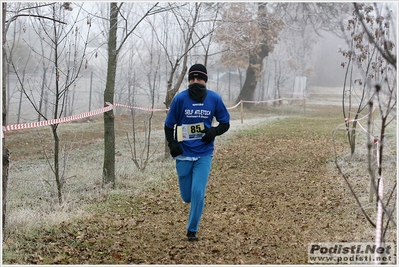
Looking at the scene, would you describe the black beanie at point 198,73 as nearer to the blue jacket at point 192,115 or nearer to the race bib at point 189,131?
the blue jacket at point 192,115

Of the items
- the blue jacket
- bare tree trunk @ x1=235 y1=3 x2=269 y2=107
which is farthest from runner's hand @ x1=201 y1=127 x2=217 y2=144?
bare tree trunk @ x1=235 y1=3 x2=269 y2=107

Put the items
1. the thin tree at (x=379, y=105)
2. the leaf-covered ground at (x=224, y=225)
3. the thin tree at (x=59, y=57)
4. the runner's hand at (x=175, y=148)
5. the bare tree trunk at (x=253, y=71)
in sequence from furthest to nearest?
the bare tree trunk at (x=253, y=71) < the thin tree at (x=59, y=57) < the runner's hand at (x=175, y=148) < the leaf-covered ground at (x=224, y=225) < the thin tree at (x=379, y=105)

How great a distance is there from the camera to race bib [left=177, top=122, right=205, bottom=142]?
5.80 m

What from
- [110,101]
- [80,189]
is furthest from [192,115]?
[80,189]

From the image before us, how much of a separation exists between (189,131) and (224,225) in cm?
160

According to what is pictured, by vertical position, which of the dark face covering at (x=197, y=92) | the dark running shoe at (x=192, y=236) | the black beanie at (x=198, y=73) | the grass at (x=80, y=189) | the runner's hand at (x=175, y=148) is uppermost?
the black beanie at (x=198, y=73)

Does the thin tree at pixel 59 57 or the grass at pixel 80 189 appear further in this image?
the thin tree at pixel 59 57

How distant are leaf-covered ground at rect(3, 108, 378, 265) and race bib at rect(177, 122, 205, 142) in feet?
4.08

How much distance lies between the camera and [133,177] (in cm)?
975

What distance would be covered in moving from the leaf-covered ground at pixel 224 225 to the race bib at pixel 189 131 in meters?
1.24

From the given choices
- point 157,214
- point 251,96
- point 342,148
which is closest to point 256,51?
point 251,96

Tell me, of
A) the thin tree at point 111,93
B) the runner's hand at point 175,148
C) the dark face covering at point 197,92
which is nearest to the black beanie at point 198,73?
the dark face covering at point 197,92

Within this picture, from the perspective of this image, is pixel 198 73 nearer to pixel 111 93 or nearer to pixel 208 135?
pixel 208 135

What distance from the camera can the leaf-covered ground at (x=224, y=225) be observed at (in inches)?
210
